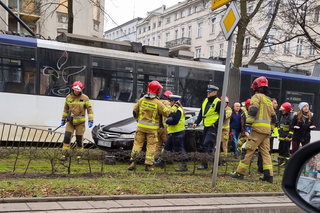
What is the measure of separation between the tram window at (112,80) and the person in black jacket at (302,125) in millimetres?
5713

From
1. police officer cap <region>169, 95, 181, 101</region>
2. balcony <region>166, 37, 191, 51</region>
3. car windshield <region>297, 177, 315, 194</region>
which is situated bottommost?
car windshield <region>297, 177, 315, 194</region>

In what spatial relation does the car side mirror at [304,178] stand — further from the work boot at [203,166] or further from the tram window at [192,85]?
the tram window at [192,85]

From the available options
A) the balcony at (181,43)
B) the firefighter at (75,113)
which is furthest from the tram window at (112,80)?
the balcony at (181,43)

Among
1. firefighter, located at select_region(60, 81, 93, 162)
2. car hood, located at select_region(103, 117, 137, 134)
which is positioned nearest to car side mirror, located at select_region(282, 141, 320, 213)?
firefighter, located at select_region(60, 81, 93, 162)

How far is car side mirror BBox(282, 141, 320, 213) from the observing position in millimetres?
2069

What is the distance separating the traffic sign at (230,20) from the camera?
21.2 feet

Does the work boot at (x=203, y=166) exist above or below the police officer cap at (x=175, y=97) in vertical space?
below

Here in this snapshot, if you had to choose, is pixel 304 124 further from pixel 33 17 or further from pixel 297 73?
pixel 33 17

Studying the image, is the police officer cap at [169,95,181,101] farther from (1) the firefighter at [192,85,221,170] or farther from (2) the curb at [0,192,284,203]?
(2) the curb at [0,192,284,203]

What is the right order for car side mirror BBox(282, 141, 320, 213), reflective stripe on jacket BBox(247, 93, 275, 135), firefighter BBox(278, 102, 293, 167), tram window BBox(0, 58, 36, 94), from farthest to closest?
1. tram window BBox(0, 58, 36, 94)
2. firefighter BBox(278, 102, 293, 167)
3. reflective stripe on jacket BBox(247, 93, 275, 135)
4. car side mirror BBox(282, 141, 320, 213)

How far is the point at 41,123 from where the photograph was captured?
1211cm

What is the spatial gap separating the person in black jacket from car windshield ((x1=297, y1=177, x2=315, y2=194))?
341 inches

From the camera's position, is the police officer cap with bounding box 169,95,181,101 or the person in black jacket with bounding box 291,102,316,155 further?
the person in black jacket with bounding box 291,102,316,155

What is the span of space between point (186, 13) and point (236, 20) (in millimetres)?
55890
